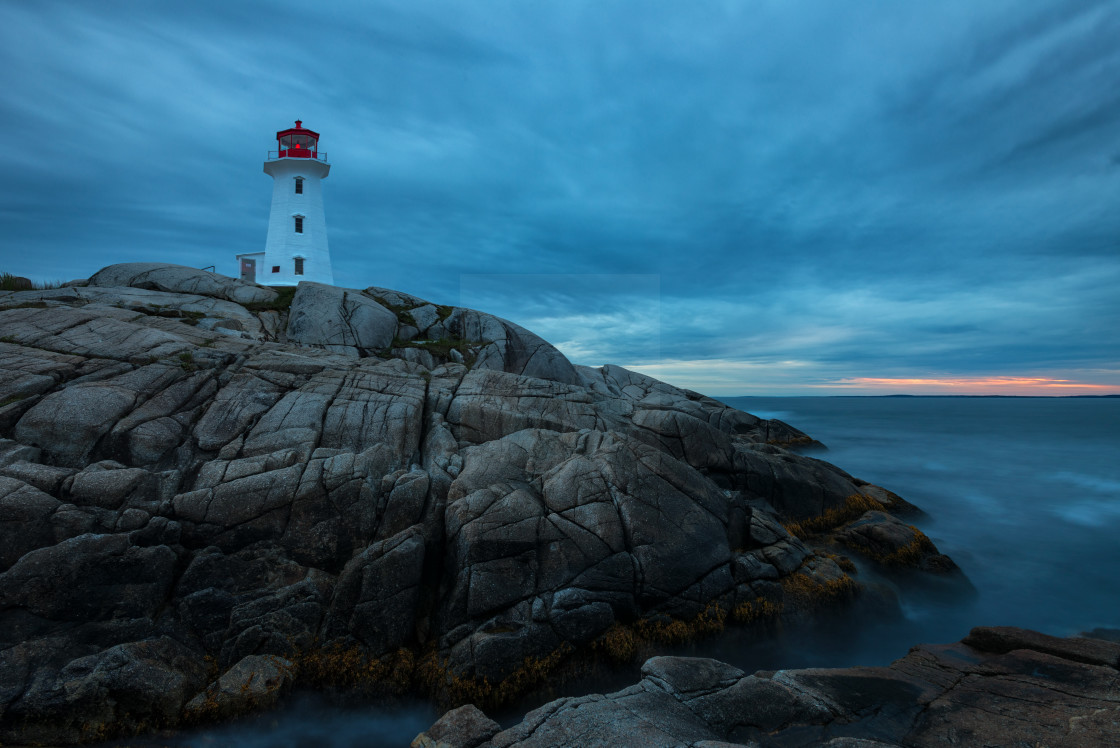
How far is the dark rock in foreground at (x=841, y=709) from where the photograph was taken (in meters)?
8.35

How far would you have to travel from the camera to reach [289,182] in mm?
42438

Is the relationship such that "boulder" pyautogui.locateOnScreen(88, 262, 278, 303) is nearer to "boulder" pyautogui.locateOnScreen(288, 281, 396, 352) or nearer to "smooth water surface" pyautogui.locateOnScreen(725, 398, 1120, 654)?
"boulder" pyautogui.locateOnScreen(288, 281, 396, 352)

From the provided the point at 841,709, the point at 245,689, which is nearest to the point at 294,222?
the point at 245,689

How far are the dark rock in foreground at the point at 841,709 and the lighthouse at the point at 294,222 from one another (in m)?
40.2

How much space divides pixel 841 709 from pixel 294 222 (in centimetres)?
4598

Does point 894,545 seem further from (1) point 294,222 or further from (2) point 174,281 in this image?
(1) point 294,222

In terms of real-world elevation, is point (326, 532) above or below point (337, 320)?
below

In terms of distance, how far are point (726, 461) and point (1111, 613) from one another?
517 inches

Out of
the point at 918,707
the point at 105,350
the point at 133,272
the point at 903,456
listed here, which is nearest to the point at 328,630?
the point at 918,707

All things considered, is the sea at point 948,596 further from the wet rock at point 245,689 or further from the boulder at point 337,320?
the boulder at point 337,320

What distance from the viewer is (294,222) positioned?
41.7 m

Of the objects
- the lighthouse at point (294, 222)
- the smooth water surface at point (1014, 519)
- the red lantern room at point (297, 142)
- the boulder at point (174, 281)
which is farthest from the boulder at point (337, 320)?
the smooth water surface at point (1014, 519)

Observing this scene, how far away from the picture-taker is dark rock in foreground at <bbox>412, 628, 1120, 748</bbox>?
329 inches

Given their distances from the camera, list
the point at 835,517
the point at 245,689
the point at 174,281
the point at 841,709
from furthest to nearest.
→ 1. the point at 174,281
2. the point at 835,517
3. the point at 245,689
4. the point at 841,709
